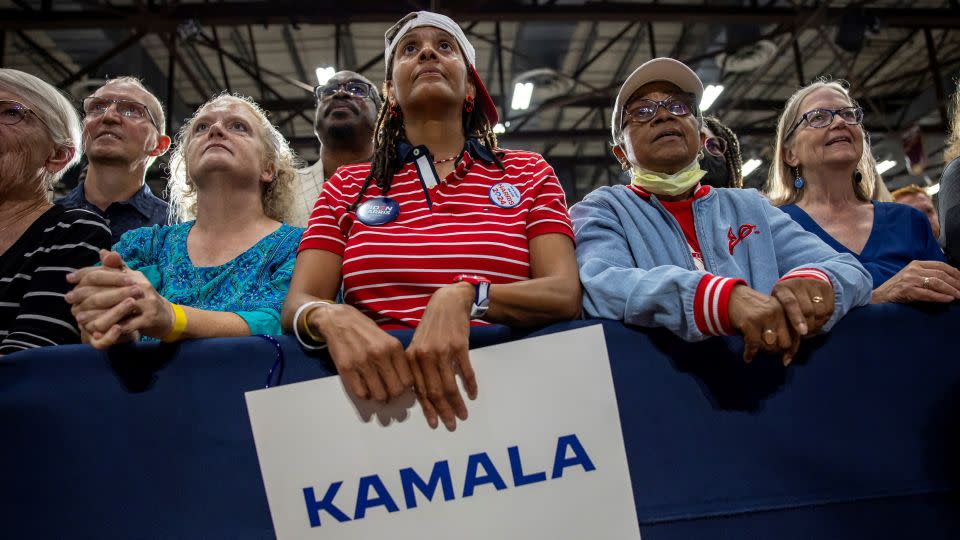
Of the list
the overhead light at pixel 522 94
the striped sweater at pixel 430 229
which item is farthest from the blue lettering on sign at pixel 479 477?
the overhead light at pixel 522 94

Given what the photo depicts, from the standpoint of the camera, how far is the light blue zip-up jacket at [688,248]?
1156 mm

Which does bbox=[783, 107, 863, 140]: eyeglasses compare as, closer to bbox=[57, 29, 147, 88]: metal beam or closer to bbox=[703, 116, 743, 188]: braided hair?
bbox=[703, 116, 743, 188]: braided hair

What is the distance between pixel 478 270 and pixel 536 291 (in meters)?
0.18

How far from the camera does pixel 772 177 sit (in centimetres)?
238

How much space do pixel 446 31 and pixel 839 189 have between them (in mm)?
1389

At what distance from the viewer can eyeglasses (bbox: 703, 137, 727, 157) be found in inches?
90.0

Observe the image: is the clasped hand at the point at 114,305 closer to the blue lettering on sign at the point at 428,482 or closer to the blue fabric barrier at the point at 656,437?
A: the blue fabric barrier at the point at 656,437

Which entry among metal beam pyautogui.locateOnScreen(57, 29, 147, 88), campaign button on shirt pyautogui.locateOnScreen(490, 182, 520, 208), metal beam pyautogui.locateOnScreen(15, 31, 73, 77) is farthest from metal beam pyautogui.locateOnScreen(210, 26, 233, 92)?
campaign button on shirt pyautogui.locateOnScreen(490, 182, 520, 208)

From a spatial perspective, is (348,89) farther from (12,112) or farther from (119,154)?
(12,112)

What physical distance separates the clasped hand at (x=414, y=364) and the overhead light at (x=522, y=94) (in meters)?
6.02

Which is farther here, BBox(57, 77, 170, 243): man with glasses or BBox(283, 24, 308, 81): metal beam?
BBox(283, 24, 308, 81): metal beam

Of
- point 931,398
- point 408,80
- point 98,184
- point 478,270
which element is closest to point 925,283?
point 931,398

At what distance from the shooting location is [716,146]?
7.68 feet

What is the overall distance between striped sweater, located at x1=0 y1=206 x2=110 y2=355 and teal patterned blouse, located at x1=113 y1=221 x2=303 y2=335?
0.79ft
